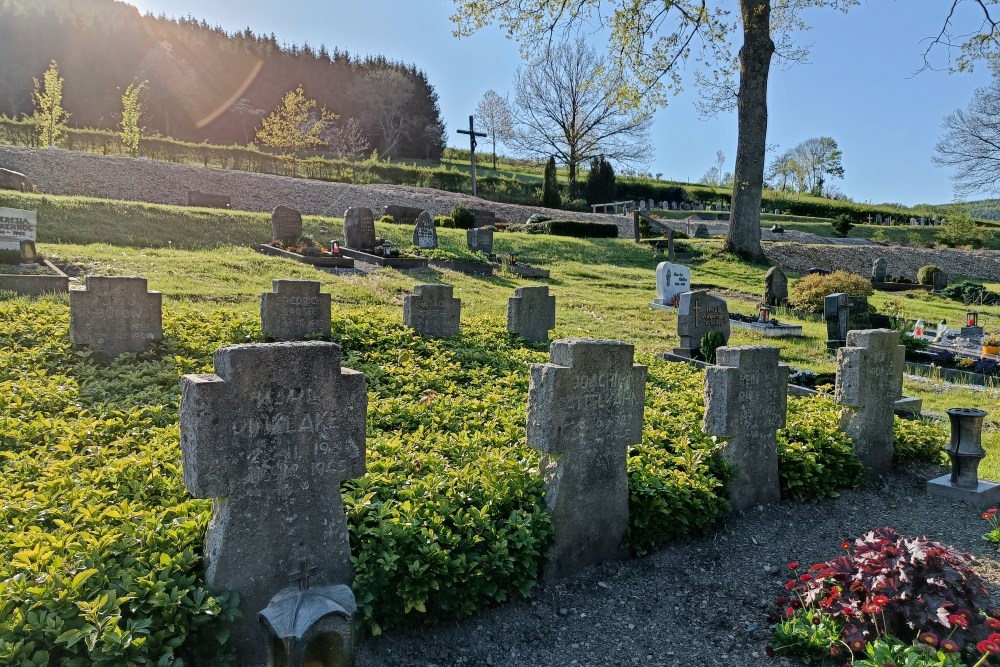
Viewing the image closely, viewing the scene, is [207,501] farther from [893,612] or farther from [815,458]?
[815,458]

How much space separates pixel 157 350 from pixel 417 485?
17.0ft

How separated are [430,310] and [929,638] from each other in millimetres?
7630

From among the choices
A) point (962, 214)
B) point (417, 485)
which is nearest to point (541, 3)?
point (417, 485)

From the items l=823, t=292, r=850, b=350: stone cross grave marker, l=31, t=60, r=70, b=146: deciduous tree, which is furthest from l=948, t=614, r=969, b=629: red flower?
l=31, t=60, r=70, b=146: deciduous tree

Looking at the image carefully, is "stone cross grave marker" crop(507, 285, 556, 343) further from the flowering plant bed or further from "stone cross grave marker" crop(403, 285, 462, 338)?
the flowering plant bed

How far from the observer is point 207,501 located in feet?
13.0

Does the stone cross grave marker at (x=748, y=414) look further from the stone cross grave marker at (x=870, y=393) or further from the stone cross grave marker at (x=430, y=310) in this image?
the stone cross grave marker at (x=430, y=310)

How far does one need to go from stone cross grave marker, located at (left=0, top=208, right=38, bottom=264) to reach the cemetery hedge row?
5.57m

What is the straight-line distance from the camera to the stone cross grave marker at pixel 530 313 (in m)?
10.8

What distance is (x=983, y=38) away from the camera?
1612 centimetres

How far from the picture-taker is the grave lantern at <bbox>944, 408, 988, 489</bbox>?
6.22 meters

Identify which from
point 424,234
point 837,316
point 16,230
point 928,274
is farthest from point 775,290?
point 16,230

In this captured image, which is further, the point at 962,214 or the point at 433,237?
the point at 962,214

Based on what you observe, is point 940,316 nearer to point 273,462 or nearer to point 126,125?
point 273,462
